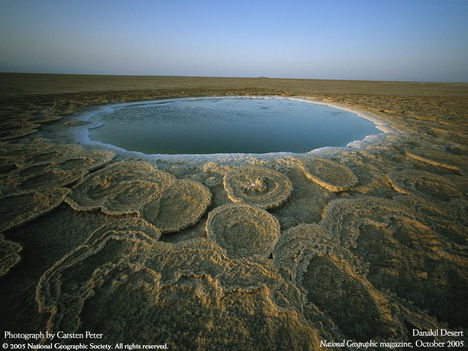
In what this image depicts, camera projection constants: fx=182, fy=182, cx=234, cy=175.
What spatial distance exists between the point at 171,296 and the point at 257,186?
1.67 m

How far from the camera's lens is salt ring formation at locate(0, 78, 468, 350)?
1258mm

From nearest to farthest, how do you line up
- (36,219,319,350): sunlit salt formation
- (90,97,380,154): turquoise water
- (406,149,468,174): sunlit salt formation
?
1. (36,219,319,350): sunlit salt formation
2. (406,149,468,174): sunlit salt formation
3. (90,97,380,154): turquoise water

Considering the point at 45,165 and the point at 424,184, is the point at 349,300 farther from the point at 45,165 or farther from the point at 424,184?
the point at 45,165

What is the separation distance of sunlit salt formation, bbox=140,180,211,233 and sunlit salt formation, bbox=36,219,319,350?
0.98ft

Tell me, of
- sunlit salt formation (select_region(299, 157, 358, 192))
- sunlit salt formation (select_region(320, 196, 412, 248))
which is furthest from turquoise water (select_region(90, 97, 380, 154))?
sunlit salt formation (select_region(320, 196, 412, 248))

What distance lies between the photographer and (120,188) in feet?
8.82

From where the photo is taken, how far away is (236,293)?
1430 mm

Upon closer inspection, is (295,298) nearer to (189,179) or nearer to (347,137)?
(189,179)

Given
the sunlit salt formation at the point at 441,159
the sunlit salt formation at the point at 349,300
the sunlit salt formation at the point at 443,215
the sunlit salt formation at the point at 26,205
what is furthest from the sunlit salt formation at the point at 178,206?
the sunlit salt formation at the point at 441,159

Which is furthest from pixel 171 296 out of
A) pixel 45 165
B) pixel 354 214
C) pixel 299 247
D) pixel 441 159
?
pixel 441 159

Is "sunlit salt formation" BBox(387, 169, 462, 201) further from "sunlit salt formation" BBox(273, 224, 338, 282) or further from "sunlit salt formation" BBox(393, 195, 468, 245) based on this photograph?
"sunlit salt formation" BBox(273, 224, 338, 282)

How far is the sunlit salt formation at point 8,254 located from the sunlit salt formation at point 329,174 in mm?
3588

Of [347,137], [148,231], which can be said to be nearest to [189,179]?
[148,231]

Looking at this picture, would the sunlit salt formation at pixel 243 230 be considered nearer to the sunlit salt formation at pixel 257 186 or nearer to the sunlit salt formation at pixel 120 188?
the sunlit salt formation at pixel 257 186
